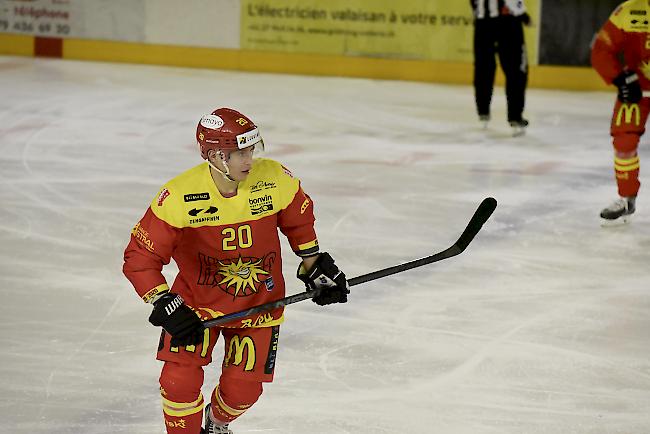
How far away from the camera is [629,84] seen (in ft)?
20.8

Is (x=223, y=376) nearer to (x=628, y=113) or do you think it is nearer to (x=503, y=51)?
(x=628, y=113)

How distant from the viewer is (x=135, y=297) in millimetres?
5215

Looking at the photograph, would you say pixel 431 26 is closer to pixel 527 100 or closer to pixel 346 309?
pixel 527 100

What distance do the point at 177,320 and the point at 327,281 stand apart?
0.48 metres

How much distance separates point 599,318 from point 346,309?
103 centimetres

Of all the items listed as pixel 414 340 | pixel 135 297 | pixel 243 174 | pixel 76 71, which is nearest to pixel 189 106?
pixel 76 71

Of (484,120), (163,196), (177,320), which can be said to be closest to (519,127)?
(484,120)

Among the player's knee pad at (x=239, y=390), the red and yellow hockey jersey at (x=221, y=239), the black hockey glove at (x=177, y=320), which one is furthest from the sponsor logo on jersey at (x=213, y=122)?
the player's knee pad at (x=239, y=390)

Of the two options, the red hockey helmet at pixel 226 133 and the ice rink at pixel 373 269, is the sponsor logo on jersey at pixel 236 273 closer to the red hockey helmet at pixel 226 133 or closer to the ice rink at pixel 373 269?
the red hockey helmet at pixel 226 133

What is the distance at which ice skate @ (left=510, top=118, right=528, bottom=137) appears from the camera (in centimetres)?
963

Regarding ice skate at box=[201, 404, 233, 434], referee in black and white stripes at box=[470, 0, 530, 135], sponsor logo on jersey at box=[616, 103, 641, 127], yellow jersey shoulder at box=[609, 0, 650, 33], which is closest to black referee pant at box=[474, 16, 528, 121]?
referee in black and white stripes at box=[470, 0, 530, 135]

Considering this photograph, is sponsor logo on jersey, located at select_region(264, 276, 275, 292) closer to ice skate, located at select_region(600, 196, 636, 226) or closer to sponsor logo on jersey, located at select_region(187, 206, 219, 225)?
sponsor logo on jersey, located at select_region(187, 206, 219, 225)

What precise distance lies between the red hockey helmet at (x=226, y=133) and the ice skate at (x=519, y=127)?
6.61m

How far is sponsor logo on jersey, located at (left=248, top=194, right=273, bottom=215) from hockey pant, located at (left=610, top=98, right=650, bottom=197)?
3.68m
